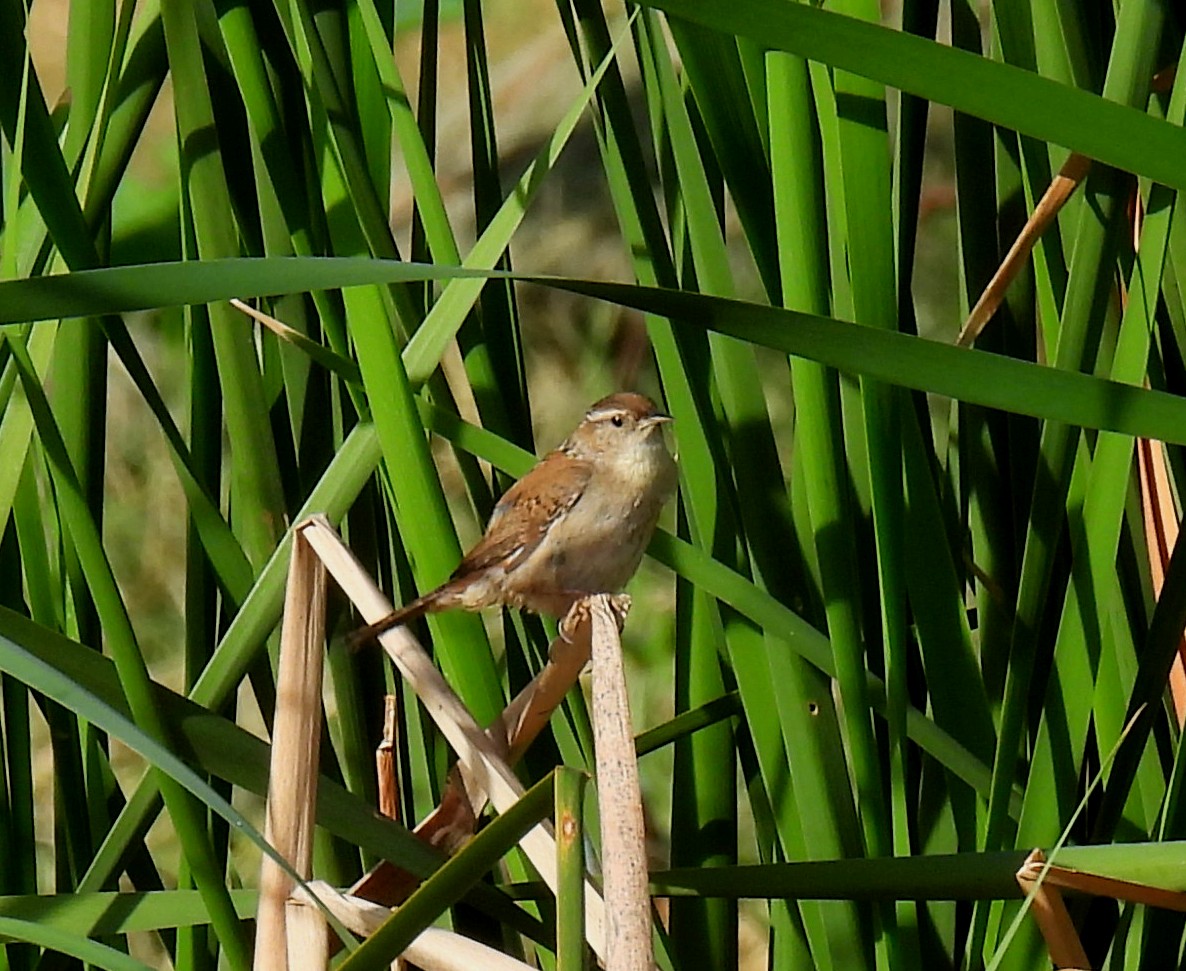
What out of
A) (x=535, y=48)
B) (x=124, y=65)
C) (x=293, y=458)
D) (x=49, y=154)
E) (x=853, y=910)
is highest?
(x=535, y=48)

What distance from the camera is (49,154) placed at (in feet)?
3.45

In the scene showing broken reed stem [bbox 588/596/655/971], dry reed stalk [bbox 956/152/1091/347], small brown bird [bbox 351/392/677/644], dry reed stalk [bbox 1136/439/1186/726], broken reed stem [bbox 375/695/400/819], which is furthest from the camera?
small brown bird [bbox 351/392/677/644]

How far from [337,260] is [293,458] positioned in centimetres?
51

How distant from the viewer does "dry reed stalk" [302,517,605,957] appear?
103cm

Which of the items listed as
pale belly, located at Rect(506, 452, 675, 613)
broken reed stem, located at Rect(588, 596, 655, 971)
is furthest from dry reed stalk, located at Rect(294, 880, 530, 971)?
pale belly, located at Rect(506, 452, 675, 613)

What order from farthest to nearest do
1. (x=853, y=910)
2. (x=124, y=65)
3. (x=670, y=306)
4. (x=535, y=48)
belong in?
(x=535, y=48) → (x=124, y=65) → (x=853, y=910) → (x=670, y=306)

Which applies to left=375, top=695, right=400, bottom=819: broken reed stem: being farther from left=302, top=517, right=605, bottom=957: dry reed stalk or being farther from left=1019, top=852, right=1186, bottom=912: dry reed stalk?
left=1019, top=852, right=1186, bottom=912: dry reed stalk

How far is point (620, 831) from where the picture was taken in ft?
2.83

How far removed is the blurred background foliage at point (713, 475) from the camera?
103 cm

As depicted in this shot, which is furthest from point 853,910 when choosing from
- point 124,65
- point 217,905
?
point 124,65

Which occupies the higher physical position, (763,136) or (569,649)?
(763,136)

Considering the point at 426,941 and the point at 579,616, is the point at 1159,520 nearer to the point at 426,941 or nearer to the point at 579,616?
the point at 579,616

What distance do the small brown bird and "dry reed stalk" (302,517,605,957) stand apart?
471 mm

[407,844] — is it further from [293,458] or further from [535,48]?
[535,48]
